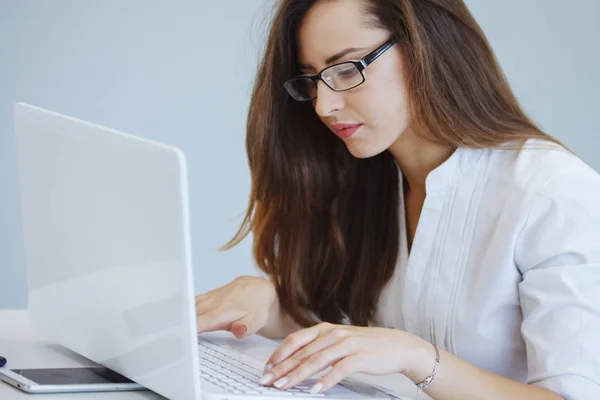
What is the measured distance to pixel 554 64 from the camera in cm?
362

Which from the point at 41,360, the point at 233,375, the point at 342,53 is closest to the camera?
the point at 233,375

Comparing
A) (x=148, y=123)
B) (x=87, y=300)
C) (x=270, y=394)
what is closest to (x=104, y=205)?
(x=87, y=300)

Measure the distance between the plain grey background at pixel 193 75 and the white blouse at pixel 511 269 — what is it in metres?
1.84

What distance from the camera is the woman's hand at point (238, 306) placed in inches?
62.8

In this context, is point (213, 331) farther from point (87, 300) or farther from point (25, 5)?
point (25, 5)

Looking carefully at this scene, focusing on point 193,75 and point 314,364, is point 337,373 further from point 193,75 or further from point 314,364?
point 193,75

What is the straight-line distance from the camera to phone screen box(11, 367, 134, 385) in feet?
4.33

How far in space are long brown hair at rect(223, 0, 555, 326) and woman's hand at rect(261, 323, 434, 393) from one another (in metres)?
0.47

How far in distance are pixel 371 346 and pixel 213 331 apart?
454 millimetres

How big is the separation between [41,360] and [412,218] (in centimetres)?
77

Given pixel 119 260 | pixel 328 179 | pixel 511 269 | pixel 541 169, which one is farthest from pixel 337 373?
pixel 328 179

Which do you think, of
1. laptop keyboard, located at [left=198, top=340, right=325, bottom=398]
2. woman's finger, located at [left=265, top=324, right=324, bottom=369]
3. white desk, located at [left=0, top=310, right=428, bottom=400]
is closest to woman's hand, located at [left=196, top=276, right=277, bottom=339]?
laptop keyboard, located at [left=198, top=340, right=325, bottom=398]

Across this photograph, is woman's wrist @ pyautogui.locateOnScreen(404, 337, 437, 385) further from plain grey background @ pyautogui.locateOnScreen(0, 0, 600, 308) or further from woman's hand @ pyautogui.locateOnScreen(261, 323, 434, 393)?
plain grey background @ pyautogui.locateOnScreen(0, 0, 600, 308)

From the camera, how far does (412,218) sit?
74.2 inches
